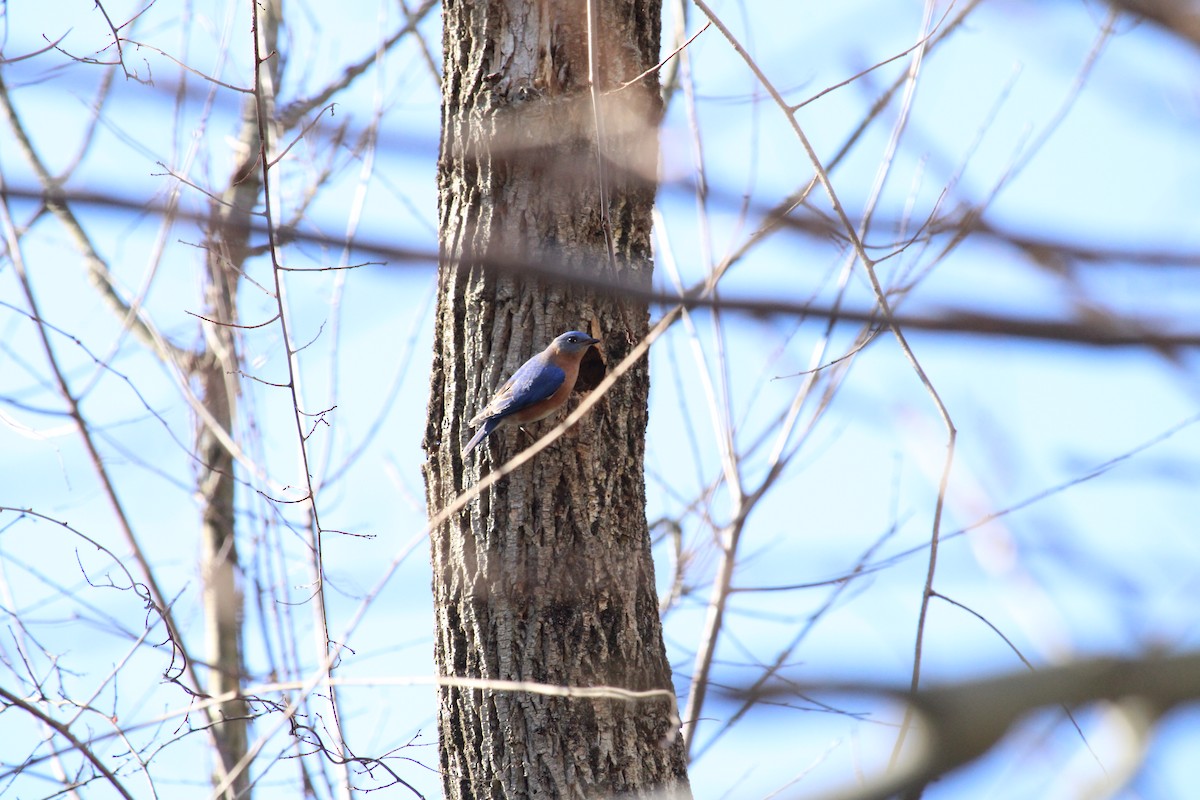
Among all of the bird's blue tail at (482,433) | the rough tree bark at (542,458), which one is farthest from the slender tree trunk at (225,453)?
the bird's blue tail at (482,433)

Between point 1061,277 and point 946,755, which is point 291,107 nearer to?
point 1061,277

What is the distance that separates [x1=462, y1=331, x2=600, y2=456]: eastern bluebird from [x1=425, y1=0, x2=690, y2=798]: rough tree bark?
47mm

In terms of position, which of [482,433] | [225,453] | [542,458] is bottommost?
[542,458]

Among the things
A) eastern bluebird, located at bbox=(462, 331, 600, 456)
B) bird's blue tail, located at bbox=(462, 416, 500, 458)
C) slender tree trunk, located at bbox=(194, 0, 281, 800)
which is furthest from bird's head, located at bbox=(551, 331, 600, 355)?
slender tree trunk, located at bbox=(194, 0, 281, 800)

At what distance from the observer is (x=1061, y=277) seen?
1.51 meters

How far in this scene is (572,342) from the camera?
3.47 meters

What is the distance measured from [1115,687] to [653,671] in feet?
7.82

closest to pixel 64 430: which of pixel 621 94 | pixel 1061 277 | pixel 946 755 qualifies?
pixel 621 94

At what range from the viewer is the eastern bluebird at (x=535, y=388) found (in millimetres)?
3301

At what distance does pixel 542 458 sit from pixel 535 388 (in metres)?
0.21

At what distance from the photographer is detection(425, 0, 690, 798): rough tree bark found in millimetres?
3115

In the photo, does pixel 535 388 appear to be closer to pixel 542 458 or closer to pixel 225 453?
pixel 542 458

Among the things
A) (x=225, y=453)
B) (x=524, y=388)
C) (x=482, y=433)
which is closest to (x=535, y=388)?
(x=524, y=388)

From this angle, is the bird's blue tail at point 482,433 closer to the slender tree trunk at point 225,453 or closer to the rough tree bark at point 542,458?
the rough tree bark at point 542,458
